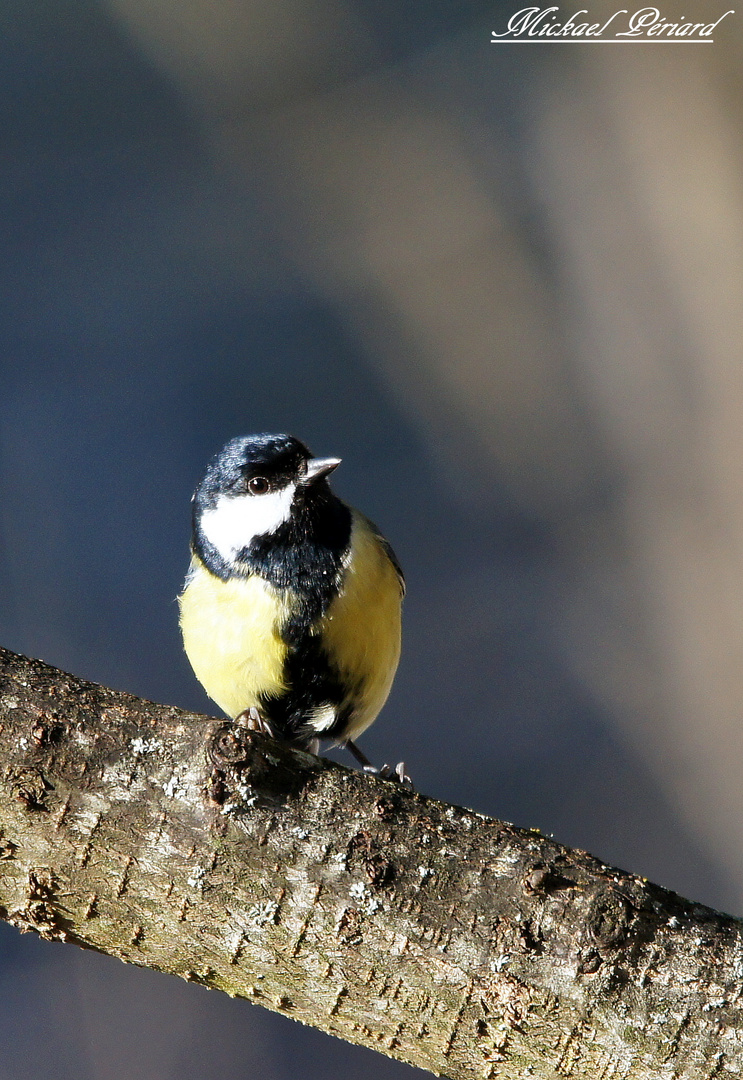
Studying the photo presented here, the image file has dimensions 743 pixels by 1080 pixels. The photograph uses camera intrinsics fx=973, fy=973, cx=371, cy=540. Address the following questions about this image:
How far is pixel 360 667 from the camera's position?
211 centimetres

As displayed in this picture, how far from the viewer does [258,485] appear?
2.20 metres

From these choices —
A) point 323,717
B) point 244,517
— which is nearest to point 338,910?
point 323,717

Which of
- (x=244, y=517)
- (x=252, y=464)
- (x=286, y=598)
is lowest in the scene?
(x=286, y=598)

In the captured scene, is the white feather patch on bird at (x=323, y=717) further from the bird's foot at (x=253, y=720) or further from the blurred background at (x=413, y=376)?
the blurred background at (x=413, y=376)

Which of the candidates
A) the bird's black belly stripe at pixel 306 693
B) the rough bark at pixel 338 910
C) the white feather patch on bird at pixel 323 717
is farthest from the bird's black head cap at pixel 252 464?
the rough bark at pixel 338 910

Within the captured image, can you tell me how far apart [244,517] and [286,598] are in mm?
247

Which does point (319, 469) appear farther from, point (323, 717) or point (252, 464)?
point (323, 717)

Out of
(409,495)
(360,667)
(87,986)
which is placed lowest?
(87,986)

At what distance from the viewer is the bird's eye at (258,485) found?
7.20ft

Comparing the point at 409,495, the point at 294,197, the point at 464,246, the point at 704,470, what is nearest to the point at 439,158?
the point at 464,246

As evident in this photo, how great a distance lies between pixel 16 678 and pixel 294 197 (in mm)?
4225

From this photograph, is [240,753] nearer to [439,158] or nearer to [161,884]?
[161,884]

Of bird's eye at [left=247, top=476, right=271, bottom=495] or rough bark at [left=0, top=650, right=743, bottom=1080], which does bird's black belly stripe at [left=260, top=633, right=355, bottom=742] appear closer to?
bird's eye at [left=247, top=476, right=271, bottom=495]

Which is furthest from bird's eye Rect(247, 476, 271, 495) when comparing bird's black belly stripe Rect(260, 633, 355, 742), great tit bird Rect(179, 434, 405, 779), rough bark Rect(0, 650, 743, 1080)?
rough bark Rect(0, 650, 743, 1080)
